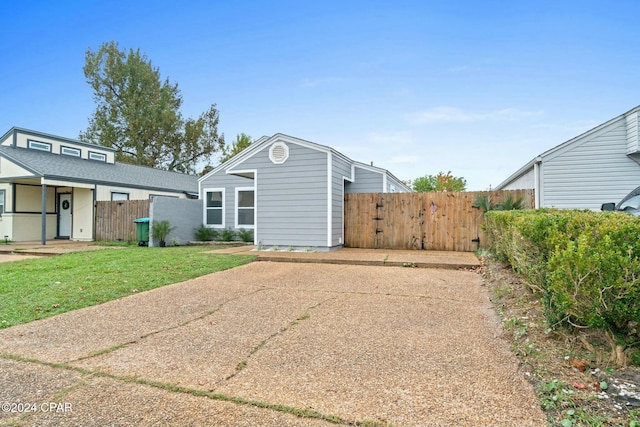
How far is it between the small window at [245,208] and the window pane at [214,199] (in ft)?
3.79

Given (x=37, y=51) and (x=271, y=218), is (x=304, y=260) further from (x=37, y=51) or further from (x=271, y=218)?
(x=37, y=51)

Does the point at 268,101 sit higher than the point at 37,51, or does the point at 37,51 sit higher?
the point at 37,51

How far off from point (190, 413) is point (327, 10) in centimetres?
1204

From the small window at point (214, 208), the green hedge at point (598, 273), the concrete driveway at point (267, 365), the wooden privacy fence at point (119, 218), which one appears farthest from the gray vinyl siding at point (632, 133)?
the wooden privacy fence at point (119, 218)

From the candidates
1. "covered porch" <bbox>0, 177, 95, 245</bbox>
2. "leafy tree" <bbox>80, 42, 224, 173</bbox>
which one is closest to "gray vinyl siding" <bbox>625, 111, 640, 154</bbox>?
"covered porch" <bbox>0, 177, 95, 245</bbox>

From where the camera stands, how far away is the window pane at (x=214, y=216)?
577 inches

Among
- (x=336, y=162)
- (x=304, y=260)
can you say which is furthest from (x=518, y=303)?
(x=336, y=162)

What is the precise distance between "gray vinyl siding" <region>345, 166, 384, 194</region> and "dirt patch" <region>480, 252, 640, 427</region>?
9.72 metres

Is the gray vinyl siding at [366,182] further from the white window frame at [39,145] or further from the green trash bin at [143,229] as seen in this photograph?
the white window frame at [39,145]

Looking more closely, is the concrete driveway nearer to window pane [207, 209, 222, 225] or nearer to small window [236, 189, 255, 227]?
small window [236, 189, 255, 227]

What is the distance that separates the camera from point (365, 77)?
43.8 feet

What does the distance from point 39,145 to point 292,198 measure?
14502 mm

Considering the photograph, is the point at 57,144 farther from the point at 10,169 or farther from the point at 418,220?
the point at 418,220

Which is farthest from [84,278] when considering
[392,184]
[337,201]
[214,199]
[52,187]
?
[52,187]
